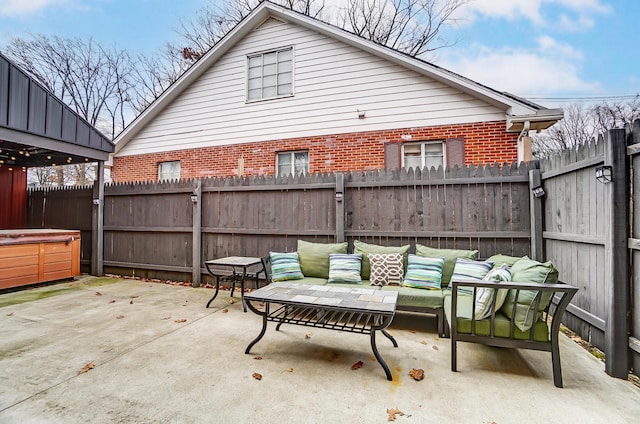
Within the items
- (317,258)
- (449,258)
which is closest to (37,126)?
(317,258)

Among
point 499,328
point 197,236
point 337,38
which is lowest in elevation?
point 499,328

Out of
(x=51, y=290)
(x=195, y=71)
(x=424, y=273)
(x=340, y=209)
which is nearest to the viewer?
(x=424, y=273)

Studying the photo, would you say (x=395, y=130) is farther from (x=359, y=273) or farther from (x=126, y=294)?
(x=126, y=294)

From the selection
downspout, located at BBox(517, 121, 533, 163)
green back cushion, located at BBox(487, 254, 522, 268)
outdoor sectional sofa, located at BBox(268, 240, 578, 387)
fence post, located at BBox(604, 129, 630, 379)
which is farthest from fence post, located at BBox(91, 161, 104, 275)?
downspout, located at BBox(517, 121, 533, 163)

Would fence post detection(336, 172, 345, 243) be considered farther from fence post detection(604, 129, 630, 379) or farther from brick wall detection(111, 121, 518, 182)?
fence post detection(604, 129, 630, 379)

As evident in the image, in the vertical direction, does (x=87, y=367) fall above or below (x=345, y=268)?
below

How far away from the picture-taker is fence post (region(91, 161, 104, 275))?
683 cm

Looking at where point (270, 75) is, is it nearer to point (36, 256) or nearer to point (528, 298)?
point (36, 256)

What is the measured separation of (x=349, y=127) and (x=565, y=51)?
13.5 m

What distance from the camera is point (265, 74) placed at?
25.5 ft

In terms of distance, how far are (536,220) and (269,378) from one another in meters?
3.96

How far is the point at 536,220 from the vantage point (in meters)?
4.11

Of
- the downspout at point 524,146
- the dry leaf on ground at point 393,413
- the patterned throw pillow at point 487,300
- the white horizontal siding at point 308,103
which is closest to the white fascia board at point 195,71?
the white horizontal siding at point 308,103

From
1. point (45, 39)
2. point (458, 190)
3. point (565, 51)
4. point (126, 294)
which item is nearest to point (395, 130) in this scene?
point (458, 190)
